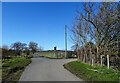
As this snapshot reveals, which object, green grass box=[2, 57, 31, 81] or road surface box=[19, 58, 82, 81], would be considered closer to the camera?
road surface box=[19, 58, 82, 81]

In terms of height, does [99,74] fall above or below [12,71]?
above

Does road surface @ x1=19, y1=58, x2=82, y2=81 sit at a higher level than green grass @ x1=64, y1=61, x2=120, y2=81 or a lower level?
lower

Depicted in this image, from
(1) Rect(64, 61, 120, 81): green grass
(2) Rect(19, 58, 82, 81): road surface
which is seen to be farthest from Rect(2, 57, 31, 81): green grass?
(1) Rect(64, 61, 120, 81): green grass

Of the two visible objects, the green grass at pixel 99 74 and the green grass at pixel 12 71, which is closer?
the green grass at pixel 99 74

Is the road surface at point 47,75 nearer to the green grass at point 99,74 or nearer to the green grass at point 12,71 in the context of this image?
the green grass at point 12,71

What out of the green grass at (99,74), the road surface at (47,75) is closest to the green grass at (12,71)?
the road surface at (47,75)

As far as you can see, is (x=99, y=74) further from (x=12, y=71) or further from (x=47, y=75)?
(x=12, y=71)

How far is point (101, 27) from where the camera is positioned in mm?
29734

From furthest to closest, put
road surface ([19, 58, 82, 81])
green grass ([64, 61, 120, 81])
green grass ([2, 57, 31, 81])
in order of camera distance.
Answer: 1. green grass ([2, 57, 31, 81])
2. road surface ([19, 58, 82, 81])
3. green grass ([64, 61, 120, 81])

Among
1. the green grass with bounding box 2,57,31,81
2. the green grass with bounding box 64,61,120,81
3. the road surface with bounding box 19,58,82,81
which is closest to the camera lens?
the green grass with bounding box 64,61,120,81

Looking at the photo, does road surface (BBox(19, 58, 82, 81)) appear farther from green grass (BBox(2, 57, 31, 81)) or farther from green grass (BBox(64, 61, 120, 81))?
green grass (BBox(64, 61, 120, 81))

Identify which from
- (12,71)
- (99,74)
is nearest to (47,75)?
(99,74)

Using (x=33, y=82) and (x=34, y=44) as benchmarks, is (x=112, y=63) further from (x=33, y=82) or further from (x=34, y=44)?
(x=34, y=44)

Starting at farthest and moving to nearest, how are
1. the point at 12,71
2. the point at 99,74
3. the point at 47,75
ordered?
the point at 12,71 < the point at 47,75 < the point at 99,74
